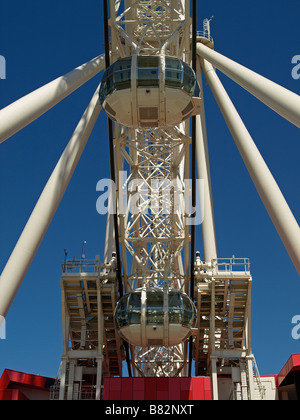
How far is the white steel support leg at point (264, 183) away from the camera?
29.5m

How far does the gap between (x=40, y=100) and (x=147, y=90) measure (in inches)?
217

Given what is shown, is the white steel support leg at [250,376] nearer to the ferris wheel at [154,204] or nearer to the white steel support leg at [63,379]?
the ferris wheel at [154,204]

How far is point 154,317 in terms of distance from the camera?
33938mm

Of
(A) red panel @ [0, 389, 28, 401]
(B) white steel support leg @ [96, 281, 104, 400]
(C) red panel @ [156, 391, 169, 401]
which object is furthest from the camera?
(A) red panel @ [0, 389, 28, 401]

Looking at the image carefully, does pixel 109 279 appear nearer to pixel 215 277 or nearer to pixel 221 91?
pixel 215 277

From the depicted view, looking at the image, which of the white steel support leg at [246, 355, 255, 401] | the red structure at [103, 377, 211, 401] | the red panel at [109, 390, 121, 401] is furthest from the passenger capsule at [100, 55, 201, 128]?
the white steel support leg at [246, 355, 255, 401]

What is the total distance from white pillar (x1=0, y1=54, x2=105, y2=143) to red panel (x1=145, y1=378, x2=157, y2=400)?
15.7 metres

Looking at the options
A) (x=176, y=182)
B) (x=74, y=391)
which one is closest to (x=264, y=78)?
(x=176, y=182)

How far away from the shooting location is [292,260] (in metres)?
29.2

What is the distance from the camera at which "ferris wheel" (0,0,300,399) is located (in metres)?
29.1

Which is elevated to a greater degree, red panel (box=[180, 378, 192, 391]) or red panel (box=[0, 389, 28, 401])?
red panel (box=[0, 389, 28, 401])

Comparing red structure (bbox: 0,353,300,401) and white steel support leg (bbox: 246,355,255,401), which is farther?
white steel support leg (bbox: 246,355,255,401)

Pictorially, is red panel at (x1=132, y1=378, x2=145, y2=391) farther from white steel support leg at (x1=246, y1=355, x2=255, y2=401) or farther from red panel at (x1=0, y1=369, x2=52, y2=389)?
red panel at (x1=0, y1=369, x2=52, y2=389)
